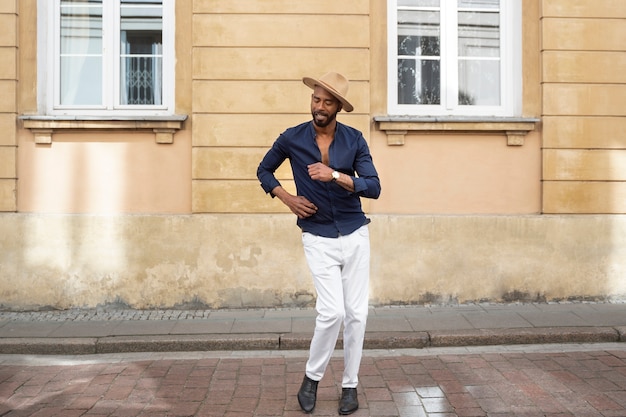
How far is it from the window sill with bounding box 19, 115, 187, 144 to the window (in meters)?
2.73

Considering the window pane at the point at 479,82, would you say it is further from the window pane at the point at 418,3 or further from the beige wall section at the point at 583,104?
the window pane at the point at 418,3

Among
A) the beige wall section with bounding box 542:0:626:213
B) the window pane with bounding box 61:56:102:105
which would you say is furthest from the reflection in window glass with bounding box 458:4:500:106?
the window pane with bounding box 61:56:102:105

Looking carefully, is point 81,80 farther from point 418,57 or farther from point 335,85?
point 335,85

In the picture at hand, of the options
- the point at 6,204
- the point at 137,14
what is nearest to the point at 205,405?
the point at 6,204

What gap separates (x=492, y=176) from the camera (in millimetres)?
7273

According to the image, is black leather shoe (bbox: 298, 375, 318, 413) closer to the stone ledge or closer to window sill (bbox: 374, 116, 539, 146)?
the stone ledge

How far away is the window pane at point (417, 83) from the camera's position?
7.51 meters

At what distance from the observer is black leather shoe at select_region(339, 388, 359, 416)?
3.91 m

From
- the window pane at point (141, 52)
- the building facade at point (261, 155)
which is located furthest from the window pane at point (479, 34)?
the window pane at point (141, 52)

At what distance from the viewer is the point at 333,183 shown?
375 cm

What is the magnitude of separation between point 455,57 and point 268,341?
14.0 ft

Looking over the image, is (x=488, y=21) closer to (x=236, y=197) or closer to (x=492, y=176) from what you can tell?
(x=492, y=176)

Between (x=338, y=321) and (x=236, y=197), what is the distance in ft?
11.4

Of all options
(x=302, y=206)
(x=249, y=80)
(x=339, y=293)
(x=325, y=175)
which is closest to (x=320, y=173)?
(x=325, y=175)
